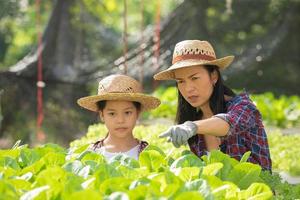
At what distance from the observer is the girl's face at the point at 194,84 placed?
4000mm

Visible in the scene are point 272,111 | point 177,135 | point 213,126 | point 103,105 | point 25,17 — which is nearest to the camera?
point 177,135

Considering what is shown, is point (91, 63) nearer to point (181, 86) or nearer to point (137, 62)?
point (137, 62)

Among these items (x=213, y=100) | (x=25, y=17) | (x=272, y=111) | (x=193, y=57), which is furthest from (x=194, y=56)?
(x=25, y=17)

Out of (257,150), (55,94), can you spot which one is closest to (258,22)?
(55,94)

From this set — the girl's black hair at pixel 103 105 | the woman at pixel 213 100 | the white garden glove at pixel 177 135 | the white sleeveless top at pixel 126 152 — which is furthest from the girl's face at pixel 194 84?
the white garden glove at pixel 177 135

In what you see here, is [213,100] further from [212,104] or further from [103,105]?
[103,105]

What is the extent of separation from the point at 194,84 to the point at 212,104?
0.20 metres

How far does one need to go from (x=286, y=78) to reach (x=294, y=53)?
504 mm

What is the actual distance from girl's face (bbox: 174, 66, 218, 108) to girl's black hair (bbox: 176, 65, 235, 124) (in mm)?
63

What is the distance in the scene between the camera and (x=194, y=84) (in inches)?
158

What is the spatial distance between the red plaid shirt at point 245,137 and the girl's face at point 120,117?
0.43m

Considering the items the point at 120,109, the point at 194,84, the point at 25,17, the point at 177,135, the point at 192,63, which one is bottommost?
the point at 177,135

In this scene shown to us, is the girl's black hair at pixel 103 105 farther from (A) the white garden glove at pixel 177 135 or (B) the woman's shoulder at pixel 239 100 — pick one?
(A) the white garden glove at pixel 177 135

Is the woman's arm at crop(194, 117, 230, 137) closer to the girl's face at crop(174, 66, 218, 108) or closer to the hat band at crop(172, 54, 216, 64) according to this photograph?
the girl's face at crop(174, 66, 218, 108)
